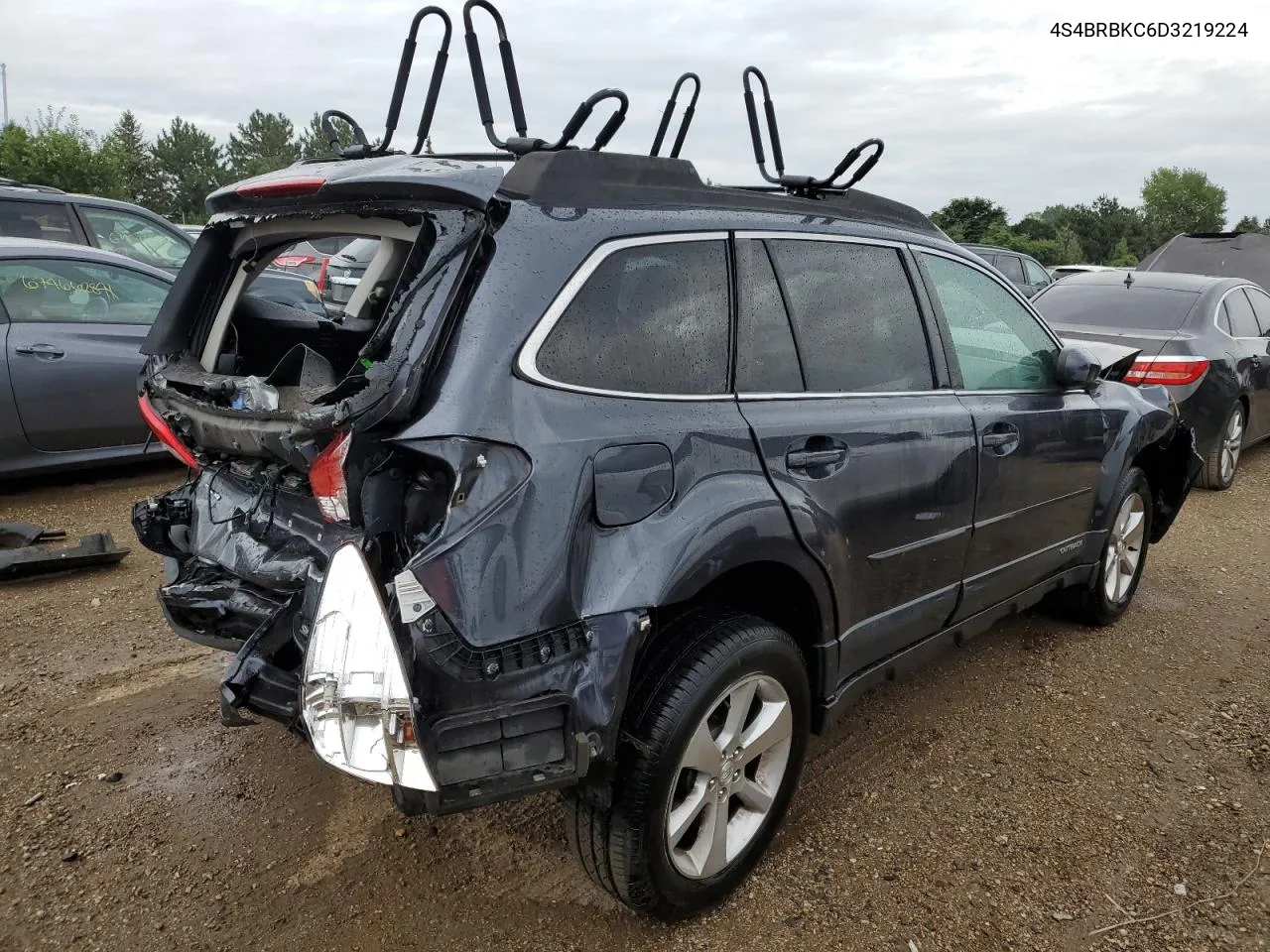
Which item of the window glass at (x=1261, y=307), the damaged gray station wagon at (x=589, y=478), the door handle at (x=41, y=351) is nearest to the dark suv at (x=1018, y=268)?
the window glass at (x=1261, y=307)

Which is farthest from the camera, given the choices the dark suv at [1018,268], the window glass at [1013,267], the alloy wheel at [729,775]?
the window glass at [1013,267]

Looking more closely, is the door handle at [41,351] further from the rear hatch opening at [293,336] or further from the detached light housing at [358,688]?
the detached light housing at [358,688]

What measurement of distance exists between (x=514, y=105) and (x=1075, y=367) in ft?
7.87

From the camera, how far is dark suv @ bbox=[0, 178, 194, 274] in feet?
23.0

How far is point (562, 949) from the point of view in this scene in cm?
235

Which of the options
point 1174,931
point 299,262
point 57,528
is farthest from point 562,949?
point 299,262

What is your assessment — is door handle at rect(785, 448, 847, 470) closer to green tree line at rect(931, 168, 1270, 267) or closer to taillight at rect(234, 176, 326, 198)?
taillight at rect(234, 176, 326, 198)

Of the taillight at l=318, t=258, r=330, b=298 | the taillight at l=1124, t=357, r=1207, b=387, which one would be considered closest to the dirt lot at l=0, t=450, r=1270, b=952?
the taillight at l=1124, t=357, r=1207, b=387

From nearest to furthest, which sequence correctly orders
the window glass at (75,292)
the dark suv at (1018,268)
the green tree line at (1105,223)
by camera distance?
1. the window glass at (75,292)
2. the dark suv at (1018,268)
3. the green tree line at (1105,223)

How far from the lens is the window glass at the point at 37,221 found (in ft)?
22.8

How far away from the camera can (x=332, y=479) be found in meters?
2.08

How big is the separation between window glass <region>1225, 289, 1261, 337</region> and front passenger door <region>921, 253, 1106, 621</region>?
4.33 m

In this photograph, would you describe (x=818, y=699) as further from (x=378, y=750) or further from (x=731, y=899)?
(x=378, y=750)

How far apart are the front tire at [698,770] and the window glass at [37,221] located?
669 cm
